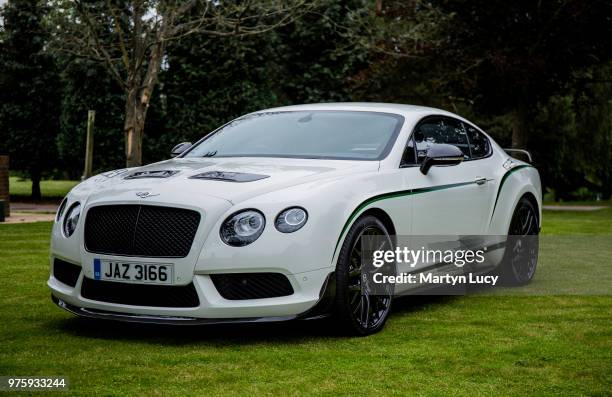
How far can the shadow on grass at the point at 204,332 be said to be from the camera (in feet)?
18.7

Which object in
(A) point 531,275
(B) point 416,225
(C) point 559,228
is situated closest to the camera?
(B) point 416,225

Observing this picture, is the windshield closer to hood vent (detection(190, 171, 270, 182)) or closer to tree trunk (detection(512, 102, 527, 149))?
hood vent (detection(190, 171, 270, 182))

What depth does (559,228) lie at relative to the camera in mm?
16594

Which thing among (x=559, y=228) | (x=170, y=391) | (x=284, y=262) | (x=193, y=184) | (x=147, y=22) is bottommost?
(x=559, y=228)

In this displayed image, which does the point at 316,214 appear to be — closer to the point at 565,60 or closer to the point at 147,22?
the point at 147,22

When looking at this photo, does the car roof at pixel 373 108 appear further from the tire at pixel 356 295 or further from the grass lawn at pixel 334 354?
the grass lawn at pixel 334 354

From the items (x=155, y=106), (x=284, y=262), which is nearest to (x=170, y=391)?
(x=284, y=262)

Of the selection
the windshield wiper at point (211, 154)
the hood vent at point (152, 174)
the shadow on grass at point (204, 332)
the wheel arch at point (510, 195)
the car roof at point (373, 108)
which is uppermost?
the car roof at point (373, 108)

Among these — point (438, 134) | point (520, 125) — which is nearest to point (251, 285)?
point (438, 134)

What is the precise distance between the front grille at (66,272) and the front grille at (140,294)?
141 mm

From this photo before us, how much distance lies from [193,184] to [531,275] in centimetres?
407

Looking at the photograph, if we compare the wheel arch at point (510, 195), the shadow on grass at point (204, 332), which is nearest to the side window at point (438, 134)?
the wheel arch at point (510, 195)

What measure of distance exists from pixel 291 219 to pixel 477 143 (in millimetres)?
3123

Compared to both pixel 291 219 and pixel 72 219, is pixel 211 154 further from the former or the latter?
pixel 291 219
